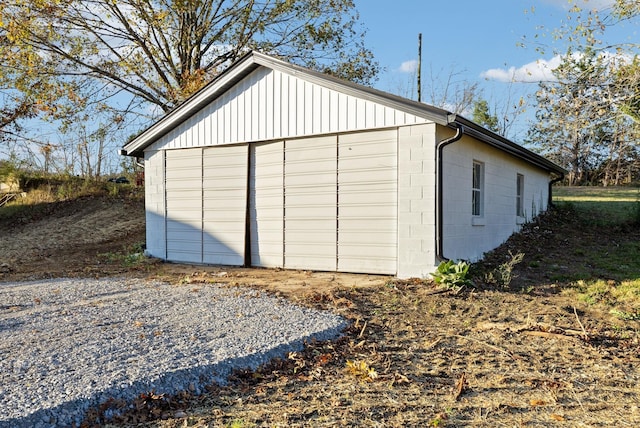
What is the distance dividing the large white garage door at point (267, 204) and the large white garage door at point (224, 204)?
199 millimetres

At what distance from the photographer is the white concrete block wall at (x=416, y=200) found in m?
8.03

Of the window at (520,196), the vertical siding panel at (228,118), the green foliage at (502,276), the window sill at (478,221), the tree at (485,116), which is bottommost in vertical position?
the green foliage at (502,276)

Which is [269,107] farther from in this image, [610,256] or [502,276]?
[610,256]

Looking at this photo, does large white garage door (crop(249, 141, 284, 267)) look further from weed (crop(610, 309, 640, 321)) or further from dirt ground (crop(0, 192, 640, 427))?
weed (crop(610, 309, 640, 321))

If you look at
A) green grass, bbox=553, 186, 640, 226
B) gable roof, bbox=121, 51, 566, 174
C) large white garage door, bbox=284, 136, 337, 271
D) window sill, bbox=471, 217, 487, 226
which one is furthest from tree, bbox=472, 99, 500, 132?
large white garage door, bbox=284, 136, 337, 271

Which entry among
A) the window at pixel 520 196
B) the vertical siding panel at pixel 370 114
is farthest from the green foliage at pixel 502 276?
the window at pixel 520 196

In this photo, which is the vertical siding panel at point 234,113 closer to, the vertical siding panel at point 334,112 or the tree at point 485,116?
the vertical siding panel at point 334,112

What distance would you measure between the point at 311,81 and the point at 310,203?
2.33 metres

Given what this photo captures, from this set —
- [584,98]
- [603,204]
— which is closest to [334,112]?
[584,98]

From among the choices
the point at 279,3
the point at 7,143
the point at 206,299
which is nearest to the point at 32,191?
the point at 7,143

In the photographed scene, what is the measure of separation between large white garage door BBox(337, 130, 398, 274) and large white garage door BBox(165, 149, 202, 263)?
146 inches

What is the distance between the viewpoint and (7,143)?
59.4ft

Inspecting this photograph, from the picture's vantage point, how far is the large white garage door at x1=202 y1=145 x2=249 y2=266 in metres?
10.4

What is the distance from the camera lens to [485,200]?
10281 millimetres
